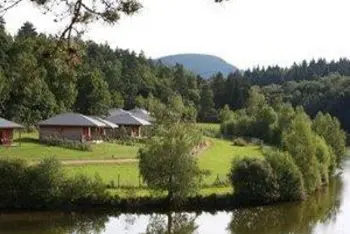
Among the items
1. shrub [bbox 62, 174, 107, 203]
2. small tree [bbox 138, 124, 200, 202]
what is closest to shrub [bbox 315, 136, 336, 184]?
small tree [bbox 138, 124, 200, 202]

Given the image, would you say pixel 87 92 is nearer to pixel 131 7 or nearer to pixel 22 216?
pixel 22 216

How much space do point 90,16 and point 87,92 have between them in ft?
263

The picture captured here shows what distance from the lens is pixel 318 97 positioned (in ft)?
505

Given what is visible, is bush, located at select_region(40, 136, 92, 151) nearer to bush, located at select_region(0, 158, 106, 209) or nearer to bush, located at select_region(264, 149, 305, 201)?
bush, located at select_region(0, 158, 106, 209)

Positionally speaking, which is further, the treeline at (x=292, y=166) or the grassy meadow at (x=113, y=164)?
the treeline at (x=292, y=166)

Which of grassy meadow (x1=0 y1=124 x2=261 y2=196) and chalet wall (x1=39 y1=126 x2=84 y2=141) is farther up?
chalet wall (x1=39 y1=126 x2=84 y2=141)

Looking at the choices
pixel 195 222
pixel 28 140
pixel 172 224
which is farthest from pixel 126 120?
pixel 172 224

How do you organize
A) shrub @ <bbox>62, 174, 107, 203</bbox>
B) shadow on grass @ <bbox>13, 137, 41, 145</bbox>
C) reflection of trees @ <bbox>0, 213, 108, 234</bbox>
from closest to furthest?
1. reflection of trees @ <bbox>0, 213, 108, 234</bbox>
2. shrub @ <bbox>62, 174, 107, 203</bbox>
3. shadow on grass @ <bbox>13, 137, 41, 145</bbox>

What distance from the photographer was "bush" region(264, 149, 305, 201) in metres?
48.3

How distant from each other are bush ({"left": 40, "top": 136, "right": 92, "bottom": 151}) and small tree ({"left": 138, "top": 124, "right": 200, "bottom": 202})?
16.5 metres

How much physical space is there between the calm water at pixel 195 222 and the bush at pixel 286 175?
6.39 ft

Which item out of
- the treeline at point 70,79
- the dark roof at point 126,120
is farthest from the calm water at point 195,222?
the dark roof at point 126,120

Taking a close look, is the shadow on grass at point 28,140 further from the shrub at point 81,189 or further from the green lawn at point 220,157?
the shrub at point 81,189

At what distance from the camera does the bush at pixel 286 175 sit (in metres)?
48.3
